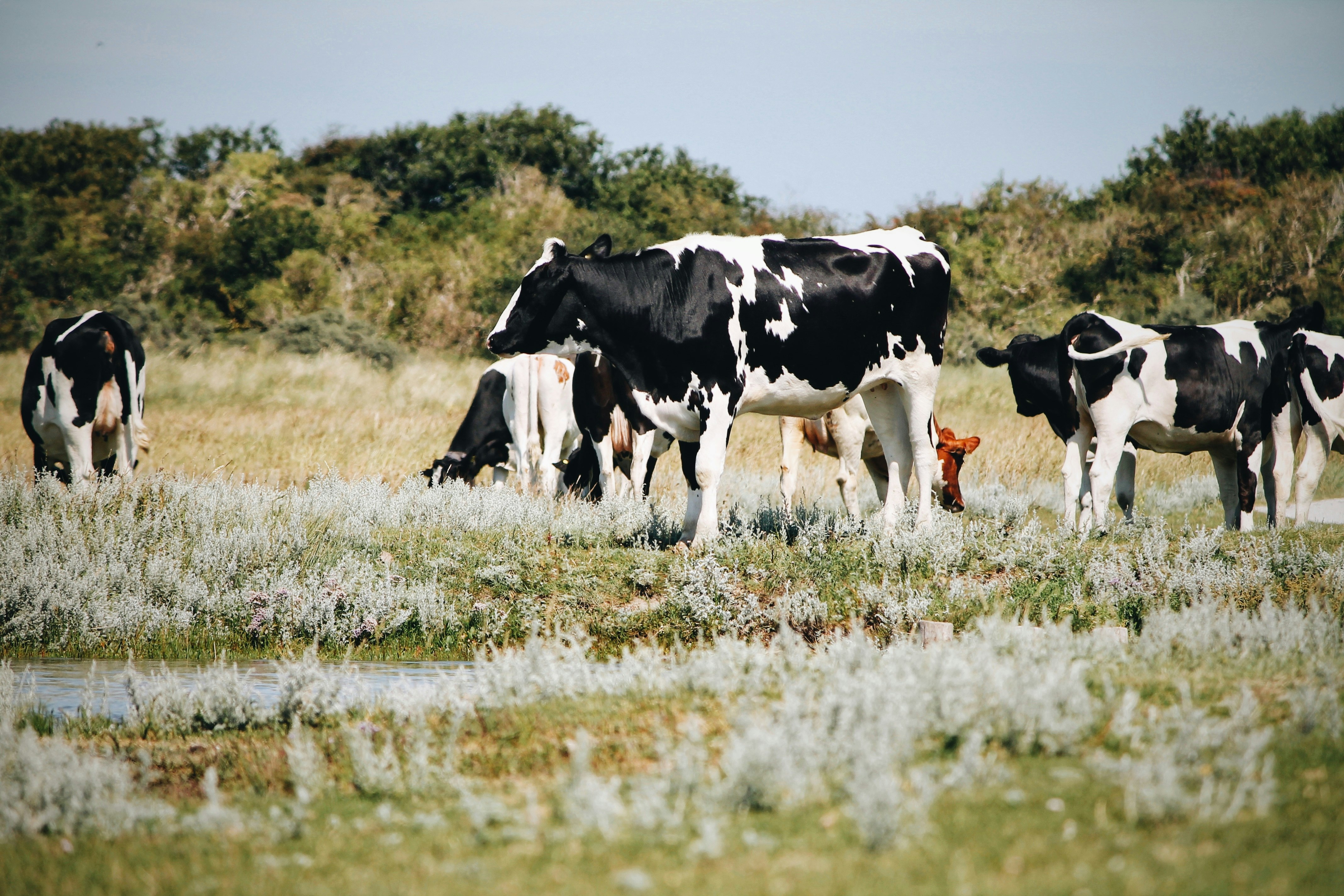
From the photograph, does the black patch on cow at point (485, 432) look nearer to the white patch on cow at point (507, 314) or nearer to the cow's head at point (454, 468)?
the cow's head at point (454, 468)

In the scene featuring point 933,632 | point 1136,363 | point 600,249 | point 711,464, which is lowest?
point 933,632

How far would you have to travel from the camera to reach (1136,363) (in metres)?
12.0

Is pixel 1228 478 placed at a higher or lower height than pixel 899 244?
lower

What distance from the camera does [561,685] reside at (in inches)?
257

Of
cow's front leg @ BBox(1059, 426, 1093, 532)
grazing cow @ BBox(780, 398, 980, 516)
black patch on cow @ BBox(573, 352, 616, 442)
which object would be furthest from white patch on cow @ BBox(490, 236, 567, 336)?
cow's front leg @ BBox(1059, 426, 1093, 532)

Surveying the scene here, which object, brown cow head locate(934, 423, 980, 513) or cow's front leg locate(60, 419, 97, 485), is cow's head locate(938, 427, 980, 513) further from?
cow's front leg locate(60, 419, 97, 485)

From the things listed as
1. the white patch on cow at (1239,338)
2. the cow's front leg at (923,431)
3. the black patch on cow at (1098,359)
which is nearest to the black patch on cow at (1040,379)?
the black patch on cow at (1098,359)

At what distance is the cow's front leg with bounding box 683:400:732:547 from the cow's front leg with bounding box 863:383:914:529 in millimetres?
1894

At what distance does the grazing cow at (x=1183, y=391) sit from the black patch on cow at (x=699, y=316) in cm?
307

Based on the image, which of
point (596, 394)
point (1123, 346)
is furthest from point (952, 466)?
point (596, 394)

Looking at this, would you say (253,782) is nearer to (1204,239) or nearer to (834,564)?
(834,564)

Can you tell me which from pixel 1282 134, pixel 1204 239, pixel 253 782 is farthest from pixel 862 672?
pixel 1282 134

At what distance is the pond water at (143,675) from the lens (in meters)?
6.98

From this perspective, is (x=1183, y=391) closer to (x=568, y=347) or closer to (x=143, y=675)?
(x=568, y=347)
